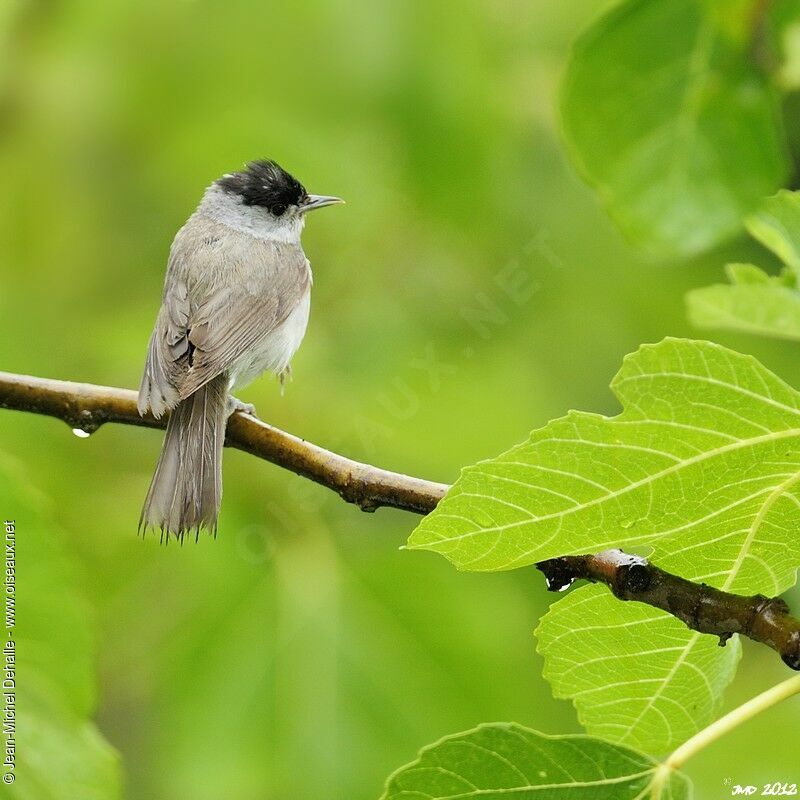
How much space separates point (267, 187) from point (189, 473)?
197 centimetres

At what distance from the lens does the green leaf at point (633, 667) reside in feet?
4.76

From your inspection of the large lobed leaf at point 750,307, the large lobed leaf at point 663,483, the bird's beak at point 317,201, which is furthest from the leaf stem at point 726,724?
the bird's beak at point 317,201

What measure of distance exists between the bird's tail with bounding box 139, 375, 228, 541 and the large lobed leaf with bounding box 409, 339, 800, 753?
3.55 ft

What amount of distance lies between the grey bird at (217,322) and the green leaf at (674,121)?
98 cm

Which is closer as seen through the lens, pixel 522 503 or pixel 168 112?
pixel 522 503

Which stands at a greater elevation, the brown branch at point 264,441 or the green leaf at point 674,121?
the green leaf at point 674,121

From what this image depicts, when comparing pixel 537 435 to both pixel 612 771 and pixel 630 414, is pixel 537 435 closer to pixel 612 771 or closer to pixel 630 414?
pixel 630 414

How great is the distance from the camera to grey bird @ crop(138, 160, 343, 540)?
92.7 inches

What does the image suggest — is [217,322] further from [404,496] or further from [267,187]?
[404,496]

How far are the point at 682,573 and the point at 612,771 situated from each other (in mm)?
251


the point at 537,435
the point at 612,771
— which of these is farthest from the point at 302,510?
the point at 537,435

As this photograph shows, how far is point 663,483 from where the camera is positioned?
1188 mm

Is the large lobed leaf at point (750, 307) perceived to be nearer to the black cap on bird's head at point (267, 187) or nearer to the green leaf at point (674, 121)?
the green leaf at point (674, 121)

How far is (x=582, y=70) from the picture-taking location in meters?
2.11
